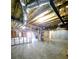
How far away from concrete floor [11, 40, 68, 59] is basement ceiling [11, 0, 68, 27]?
0.24m

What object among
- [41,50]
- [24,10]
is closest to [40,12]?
[24,10]

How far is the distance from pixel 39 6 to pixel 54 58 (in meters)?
0.66

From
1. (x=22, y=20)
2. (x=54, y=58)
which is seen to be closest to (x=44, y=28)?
(x=22, y=20)

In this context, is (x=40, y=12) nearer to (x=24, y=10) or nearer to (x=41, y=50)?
(x=24, y=10)

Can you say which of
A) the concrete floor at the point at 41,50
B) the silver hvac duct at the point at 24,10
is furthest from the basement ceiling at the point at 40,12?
the concrete floor at the point at 41,50

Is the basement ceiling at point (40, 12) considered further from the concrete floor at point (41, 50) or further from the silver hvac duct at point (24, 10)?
the concrete floor at point (41, 50)

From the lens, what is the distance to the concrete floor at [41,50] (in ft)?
5.55

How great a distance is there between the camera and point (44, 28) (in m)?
1.73

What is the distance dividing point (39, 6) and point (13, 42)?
0.53 metres

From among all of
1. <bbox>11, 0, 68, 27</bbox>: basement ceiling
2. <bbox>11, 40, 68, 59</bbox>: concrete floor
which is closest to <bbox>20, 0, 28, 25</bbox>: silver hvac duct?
<bbox>11, 0, 68, 27</bbox>: basement ceiling

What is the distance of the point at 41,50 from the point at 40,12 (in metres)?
0.46
